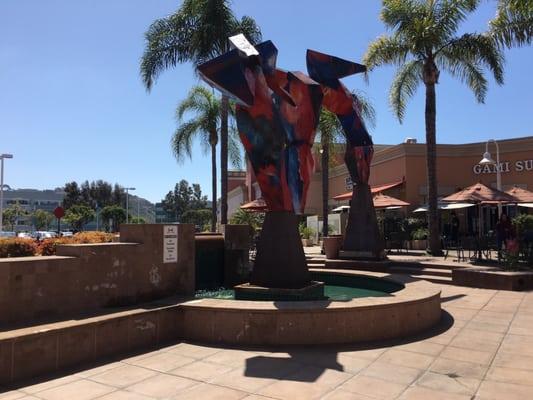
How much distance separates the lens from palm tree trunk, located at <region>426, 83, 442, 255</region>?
62.5 ft

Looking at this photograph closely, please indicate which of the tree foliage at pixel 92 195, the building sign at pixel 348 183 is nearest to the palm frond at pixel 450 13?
the building sign at pixel 348 183

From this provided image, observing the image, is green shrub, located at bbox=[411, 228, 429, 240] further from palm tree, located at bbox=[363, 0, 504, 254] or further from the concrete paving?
the concrete paving

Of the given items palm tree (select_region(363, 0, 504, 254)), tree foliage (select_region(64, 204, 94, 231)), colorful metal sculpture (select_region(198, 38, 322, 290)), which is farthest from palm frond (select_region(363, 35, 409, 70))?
tree foliage (select_region(64, 204, 94, 231))

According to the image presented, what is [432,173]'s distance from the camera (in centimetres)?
1938

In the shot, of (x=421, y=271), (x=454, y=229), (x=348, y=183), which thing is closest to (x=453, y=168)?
(x=454, y=229)

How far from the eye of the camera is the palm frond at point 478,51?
1866 centimetres

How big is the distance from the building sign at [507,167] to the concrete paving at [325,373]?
70.6ft

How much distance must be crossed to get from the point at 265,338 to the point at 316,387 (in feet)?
6.24

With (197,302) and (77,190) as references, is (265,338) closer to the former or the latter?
(197,302)

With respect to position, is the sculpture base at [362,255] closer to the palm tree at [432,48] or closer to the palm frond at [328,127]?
the palm tree at [432,48]

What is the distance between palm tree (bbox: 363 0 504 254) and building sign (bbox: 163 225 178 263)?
41.5ft

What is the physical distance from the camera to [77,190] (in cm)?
9131

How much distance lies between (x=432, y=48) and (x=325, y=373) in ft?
54.5

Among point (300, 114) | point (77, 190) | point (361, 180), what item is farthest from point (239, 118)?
point (77, 190)
